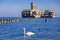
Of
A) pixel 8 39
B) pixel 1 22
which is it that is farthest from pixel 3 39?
pixel 1 22

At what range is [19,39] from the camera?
113 ft

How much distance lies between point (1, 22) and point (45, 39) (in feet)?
189

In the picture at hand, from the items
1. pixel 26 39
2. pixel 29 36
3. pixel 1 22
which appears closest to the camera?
pixel 26 39

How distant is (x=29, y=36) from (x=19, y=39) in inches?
85.0

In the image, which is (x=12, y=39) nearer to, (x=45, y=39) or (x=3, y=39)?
(x=3, y=39)

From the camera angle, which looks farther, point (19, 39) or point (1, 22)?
point (1, 22)

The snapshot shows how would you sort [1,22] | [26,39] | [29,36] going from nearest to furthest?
1. [26,39]
2. [29,36]
3. [1,22]

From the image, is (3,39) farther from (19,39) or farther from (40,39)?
(40,39)

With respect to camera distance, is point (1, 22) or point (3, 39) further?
point (1, 22)

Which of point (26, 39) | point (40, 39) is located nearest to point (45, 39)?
point (40, 39)

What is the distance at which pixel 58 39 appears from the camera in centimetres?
3425

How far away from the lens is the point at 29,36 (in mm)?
36062

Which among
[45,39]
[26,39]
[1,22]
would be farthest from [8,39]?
[1,22]

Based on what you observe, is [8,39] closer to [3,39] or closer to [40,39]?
[3,39]
